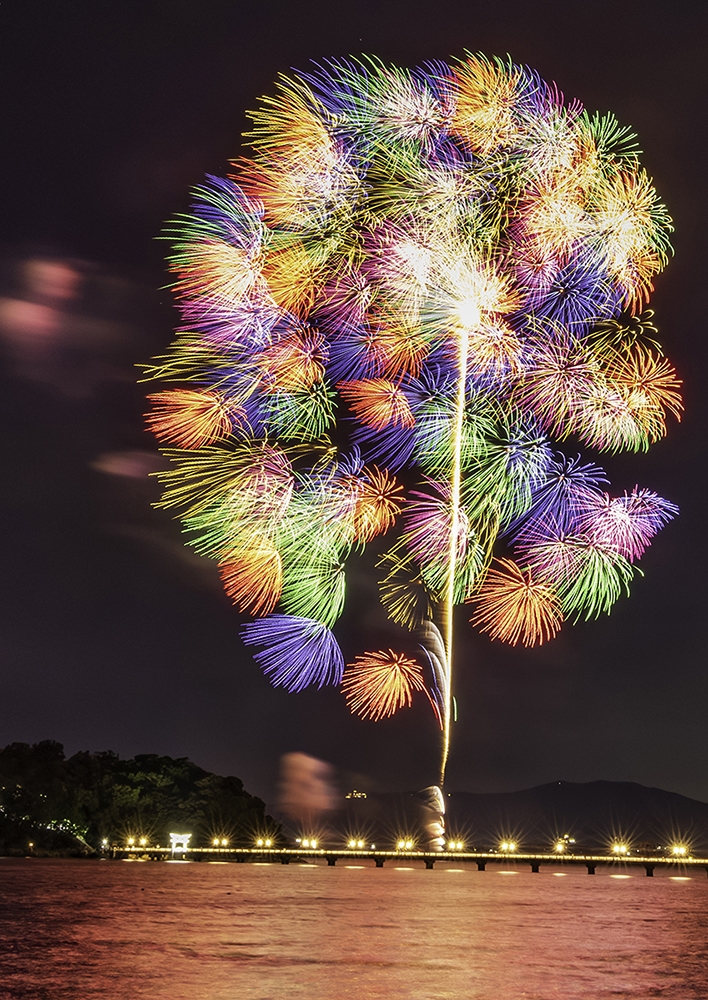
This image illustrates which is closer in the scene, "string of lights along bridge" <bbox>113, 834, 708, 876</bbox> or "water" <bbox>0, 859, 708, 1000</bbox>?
"water" <bbox>0, 859, 708, 1000</bbox>

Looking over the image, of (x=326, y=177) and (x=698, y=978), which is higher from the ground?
(x=326, y=177)

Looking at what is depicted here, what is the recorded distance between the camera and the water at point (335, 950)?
24.3 metres

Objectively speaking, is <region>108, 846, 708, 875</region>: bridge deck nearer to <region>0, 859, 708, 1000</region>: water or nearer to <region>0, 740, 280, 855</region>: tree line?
<region>0, 740, 280, 855</region>: tree line

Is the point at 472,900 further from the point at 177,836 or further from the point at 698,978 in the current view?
the point at 177,836

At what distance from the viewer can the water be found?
79.7 feet

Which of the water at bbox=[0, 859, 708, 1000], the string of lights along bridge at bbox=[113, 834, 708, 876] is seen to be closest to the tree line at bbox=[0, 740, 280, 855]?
the string of lights along bridge at bbox=[113, 834, 708, 876]

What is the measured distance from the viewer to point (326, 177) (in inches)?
1439

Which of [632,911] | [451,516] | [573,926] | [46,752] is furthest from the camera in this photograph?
[46,752]

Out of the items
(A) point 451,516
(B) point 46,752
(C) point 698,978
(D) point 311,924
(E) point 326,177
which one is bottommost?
(C) point 698,978

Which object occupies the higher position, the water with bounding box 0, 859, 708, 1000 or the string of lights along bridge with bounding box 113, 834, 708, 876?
the string of lights along bridge with bounding box 113, 834, 708, 876

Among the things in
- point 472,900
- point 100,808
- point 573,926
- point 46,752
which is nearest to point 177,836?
point 100,808

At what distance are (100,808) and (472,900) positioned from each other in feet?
322

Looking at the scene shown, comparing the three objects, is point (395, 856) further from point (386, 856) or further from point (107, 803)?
point (107, 803)

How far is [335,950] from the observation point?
108 feet
